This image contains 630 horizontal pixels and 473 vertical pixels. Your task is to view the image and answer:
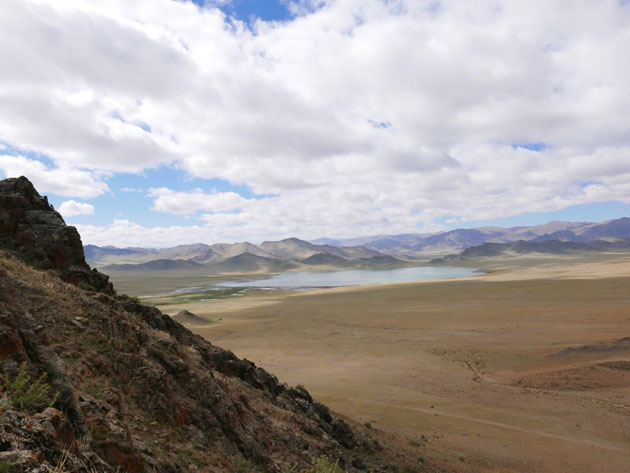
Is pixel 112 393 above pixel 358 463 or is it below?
above

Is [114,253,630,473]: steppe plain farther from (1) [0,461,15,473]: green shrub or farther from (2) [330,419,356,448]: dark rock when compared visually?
(1) [0,461,15,473]: green shrub

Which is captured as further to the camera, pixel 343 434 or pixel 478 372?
pixel 478 372

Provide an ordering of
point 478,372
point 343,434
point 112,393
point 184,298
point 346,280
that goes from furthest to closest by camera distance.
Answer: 1. point 346,280
2. point 184,298
3. point 478,372
4. point 343,434
5. point 112,393

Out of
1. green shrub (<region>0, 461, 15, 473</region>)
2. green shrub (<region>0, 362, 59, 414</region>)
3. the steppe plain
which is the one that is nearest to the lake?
the steppe plain

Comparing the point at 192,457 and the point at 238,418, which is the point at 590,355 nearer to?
the point at 238,418

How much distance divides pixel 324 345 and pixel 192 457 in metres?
31.2

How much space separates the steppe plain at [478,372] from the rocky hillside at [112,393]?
15.2ft

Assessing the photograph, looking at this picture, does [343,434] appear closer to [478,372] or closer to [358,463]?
[358,463]

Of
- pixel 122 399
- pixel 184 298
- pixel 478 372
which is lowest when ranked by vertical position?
pixel 478 372

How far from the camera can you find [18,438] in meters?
3.45

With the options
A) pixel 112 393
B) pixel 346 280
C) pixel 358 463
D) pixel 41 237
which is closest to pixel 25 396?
pixel 112 393

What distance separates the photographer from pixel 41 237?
11281mm

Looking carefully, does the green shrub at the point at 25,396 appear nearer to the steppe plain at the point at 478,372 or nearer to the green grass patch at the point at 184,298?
the steppe plain at the point at 478,372

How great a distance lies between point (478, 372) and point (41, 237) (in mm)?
26354
